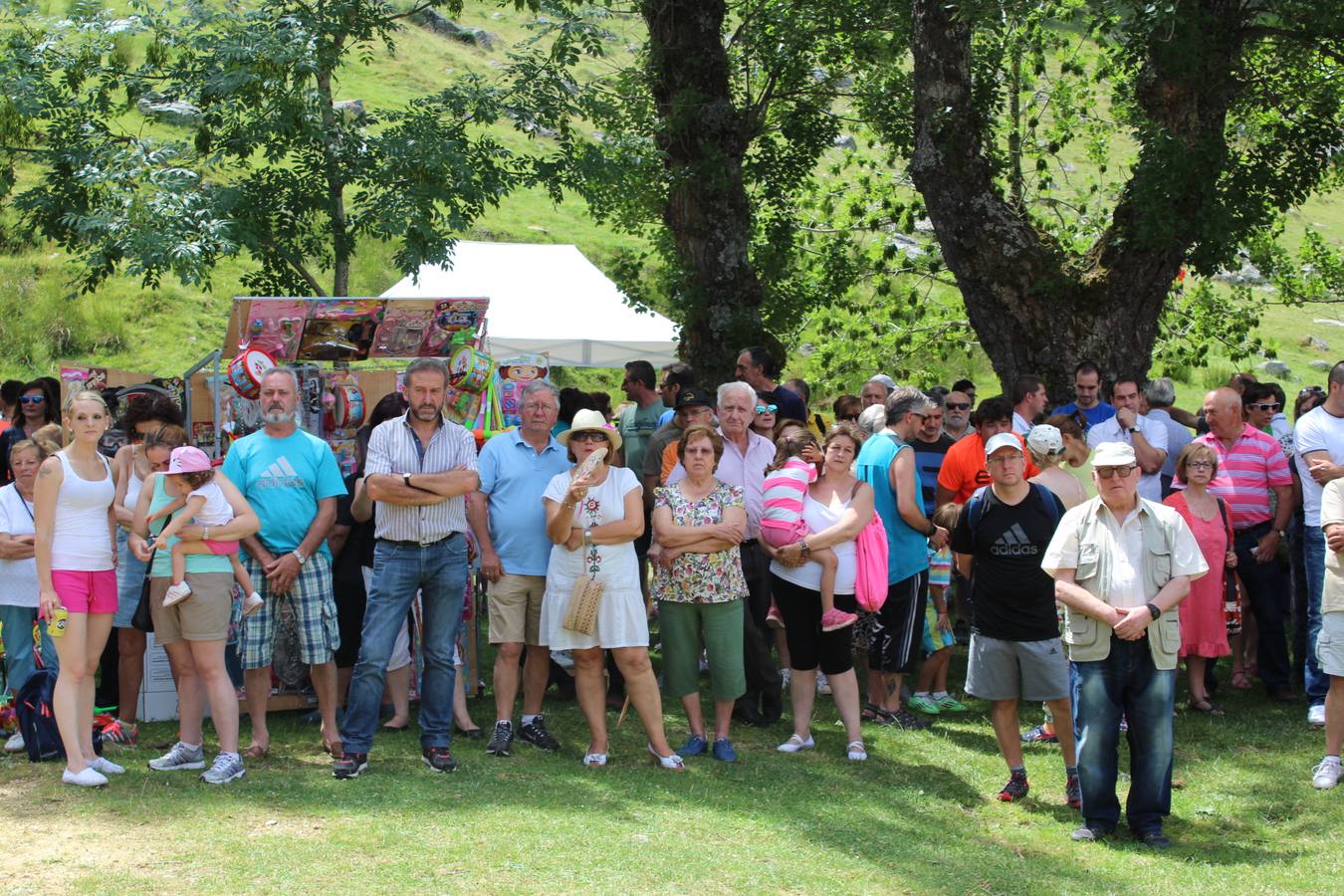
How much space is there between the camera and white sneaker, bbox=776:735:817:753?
7289mm

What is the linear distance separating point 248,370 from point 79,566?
1680 millimetres

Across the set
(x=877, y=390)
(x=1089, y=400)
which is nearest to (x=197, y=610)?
(x=877, y=390)

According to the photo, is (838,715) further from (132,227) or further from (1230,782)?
(132,227)

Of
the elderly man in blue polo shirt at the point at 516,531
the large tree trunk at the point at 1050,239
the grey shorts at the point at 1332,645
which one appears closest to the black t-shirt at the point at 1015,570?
the grey shorts at the point at 1332,645

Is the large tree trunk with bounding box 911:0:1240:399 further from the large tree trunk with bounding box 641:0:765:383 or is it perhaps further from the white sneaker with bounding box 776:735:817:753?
the white sneaker with bounding box 776:735:817:753

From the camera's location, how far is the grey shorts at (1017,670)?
6305mm

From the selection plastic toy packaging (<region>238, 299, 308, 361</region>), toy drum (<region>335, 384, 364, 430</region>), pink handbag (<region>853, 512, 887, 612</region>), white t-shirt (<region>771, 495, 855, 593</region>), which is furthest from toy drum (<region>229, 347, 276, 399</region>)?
pink handbag (<region>853, 512, 887, 612</region>)

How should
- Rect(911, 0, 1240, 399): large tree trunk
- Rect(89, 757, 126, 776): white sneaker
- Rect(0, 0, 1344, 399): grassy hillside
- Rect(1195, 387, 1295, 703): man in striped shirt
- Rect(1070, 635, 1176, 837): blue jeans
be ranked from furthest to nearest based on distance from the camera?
Rect(0, 0, 1344, 399): grassy hillside < Rect(911, 0, 1240, 399): large tree trunk < Rect(1195, 387, 1295, 703): man in striped shirt < Rect(89, 757, 126, 776): white sneaker < Rect(1070, 635, 1176, 837): blue jeans

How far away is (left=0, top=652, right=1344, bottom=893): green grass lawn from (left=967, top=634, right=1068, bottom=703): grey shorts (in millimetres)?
584

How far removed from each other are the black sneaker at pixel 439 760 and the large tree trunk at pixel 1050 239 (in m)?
6.22

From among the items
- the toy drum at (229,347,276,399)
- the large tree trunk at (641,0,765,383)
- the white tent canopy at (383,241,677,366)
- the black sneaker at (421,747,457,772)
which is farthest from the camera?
the white tent canopy at (383,241,677,366)

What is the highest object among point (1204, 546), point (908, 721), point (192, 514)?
point (192, 514)

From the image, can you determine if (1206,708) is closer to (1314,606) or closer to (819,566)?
(1314,606)

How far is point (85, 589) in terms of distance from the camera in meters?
6.29
